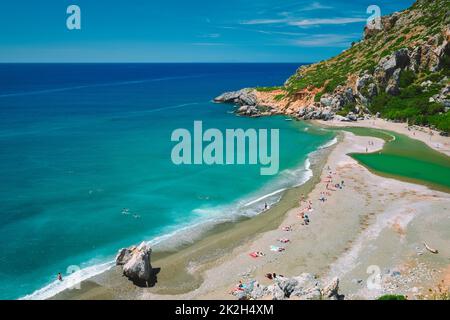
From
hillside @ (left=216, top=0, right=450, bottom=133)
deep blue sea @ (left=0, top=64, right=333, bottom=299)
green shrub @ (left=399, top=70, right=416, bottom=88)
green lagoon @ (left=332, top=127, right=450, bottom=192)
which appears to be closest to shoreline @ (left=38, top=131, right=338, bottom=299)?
deep blue sea @ (left=0, top=64, right=333, bottom=299)

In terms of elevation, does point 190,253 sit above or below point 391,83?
below

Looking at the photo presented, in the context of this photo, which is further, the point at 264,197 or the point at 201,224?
the point at 264,197

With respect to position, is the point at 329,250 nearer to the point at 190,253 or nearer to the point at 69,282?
the point at 190,253

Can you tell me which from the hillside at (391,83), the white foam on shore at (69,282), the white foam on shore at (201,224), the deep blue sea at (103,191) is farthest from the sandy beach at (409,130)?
the white foam on shore at (69,282)

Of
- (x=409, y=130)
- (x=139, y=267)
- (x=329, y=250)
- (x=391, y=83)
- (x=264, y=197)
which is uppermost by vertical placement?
(x=391, y=83)

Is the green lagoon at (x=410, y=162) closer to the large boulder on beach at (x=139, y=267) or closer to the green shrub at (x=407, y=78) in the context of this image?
the green shrub at (x=407, y=78)

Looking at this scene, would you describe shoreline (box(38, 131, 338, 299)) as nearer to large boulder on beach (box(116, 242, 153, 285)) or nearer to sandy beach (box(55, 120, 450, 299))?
sandy beach (box(55, 120, 450, 299))

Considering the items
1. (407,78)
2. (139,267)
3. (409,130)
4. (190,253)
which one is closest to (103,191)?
(190,253)
